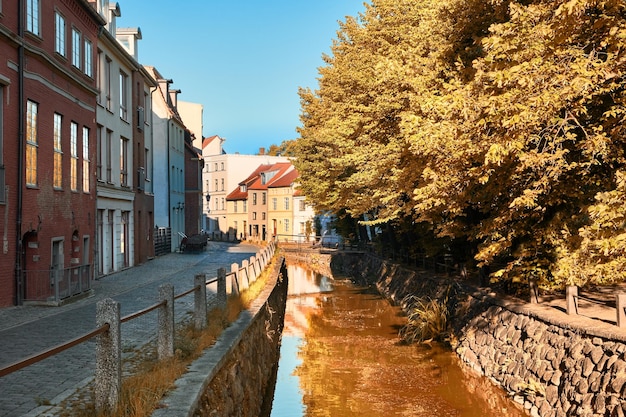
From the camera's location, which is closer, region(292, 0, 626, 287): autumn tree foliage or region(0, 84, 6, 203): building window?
region(292, 0, 626, 287): autumn tree foliage

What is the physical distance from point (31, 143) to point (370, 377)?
33.8 ft

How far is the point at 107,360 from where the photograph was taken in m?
6.20

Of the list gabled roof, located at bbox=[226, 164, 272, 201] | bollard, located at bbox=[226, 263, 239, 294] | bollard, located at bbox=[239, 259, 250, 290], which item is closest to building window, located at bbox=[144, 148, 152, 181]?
bollard, located at bbox=[239, 259, 250, 290]

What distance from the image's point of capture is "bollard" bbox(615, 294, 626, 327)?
10430mm

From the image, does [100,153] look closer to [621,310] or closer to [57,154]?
[57,154]

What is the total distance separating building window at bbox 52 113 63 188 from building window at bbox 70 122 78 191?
996 mm

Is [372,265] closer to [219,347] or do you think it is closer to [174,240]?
[174,240]

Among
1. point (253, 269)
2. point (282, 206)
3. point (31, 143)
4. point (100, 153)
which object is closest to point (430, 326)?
point (253, 269)

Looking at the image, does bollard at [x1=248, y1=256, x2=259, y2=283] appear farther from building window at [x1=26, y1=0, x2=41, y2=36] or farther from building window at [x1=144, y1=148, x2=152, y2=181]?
building window at [x1=144, y1=148, x2=152, y2=181]

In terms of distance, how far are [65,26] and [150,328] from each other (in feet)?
36.2

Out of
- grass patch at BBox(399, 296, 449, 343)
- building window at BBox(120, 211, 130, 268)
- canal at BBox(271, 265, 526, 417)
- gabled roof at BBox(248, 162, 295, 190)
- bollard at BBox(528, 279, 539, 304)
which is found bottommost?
canal at BBox(271, 265, 526, 417)

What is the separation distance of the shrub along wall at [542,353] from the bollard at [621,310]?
0.16 m

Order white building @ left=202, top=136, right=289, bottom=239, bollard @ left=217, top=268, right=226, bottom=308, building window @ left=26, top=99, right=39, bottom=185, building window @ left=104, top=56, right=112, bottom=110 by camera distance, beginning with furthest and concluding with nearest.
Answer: white building @ left=202, top=136, right=289, bottom=239 < building window @ left=104, top=56, right=112, bottom=110 < building window @ left=26, top=99, right=39, bottom=185 < bollard @ left=217, top=268, right=226, bottom=308

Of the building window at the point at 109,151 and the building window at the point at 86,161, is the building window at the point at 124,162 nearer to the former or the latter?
the building window at the point at 109,151
